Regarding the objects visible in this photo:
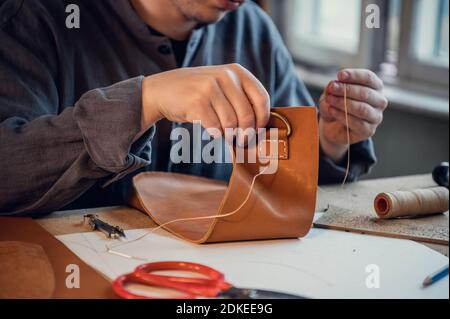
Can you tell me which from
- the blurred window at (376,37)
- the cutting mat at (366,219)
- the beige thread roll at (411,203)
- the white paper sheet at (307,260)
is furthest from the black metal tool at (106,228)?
the blurred window at (376,37)

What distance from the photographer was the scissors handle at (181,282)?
0.76 m

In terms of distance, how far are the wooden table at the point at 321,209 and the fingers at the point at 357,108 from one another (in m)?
0.12

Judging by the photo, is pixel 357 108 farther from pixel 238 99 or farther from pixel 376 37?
pixel 376 37

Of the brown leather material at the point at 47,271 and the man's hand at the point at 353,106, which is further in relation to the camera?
the man's hand at the point at 353,106

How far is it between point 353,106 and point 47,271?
0.55 meters

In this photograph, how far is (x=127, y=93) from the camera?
0.95m

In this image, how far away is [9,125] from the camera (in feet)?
3.35

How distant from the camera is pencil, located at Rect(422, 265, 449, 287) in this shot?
0.80m

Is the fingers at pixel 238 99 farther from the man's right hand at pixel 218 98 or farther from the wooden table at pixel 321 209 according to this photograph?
the wooden table at pixel 321 209

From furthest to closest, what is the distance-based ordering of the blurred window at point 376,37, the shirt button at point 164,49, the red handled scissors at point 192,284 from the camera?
the blurred window at point 376,37
the shirt button at point 164,49
the red handled scissors at point 192,284

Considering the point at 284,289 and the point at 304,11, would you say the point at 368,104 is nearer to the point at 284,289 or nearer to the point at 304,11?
the point at 284,289

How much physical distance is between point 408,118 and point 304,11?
697mm

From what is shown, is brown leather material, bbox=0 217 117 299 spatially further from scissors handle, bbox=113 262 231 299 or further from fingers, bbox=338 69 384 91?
fingers, bbox=338 69 384 91

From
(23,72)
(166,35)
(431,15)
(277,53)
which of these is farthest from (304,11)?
(23,72)
